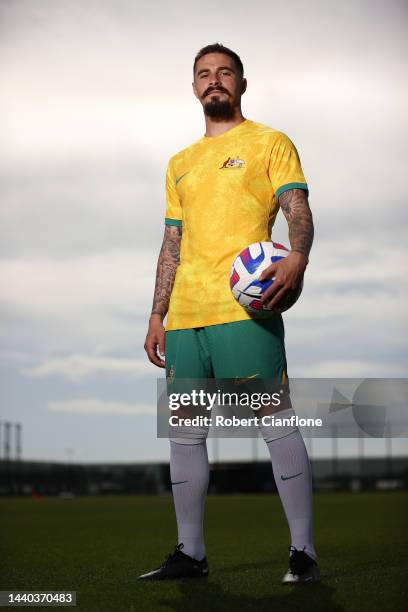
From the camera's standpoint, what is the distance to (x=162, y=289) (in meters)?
5.32

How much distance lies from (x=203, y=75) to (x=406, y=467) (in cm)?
5762

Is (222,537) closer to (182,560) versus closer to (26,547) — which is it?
(26,547)

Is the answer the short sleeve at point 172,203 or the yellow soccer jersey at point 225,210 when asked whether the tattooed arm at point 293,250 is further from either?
the short sleeve at point 172,203

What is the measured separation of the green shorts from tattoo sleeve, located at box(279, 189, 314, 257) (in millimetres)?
409

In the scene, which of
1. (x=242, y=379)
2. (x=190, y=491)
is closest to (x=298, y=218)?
(x=242, y=379)

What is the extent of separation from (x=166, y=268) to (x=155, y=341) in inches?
18.5

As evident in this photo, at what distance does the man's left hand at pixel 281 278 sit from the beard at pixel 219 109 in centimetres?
110

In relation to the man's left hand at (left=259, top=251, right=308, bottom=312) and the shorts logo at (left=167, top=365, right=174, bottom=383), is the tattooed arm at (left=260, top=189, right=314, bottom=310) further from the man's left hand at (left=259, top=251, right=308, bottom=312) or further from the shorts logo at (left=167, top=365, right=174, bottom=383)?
the shorts logo at (left=167, top=365, right=174, bottom=383)

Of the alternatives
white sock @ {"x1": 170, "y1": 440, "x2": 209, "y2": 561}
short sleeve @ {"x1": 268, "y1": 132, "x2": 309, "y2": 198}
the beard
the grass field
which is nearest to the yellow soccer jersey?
short sleeve @ {"x1": 268, "y1": 132, "x2": 309, "y2": 198}

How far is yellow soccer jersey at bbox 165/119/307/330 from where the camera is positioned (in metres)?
4.77

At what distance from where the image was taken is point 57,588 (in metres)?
4.60

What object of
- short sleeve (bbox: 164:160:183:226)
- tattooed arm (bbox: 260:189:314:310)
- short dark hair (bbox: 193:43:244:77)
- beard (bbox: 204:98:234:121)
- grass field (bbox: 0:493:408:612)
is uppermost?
short dark hair (bbox: 193:43:244:77)

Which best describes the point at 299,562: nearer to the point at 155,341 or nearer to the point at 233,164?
the point at 155,341

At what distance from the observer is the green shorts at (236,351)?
4.59 meters
